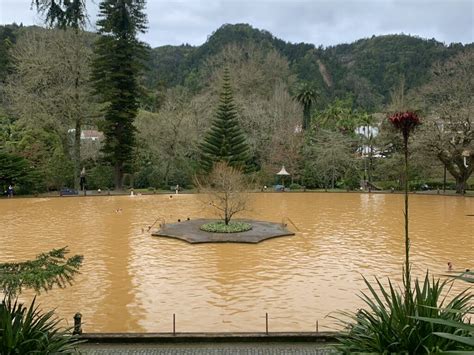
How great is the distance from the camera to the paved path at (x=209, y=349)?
765 centimetres

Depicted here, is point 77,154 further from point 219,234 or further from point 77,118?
point 219,234

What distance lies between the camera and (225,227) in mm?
19594

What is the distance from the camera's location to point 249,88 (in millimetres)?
53625

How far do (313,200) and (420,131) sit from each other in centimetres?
922

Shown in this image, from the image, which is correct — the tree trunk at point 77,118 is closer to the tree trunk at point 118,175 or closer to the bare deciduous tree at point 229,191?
the tree trunk at point 118,175

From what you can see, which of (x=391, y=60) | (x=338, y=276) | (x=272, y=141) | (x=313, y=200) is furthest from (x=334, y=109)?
(x=338, y=276)

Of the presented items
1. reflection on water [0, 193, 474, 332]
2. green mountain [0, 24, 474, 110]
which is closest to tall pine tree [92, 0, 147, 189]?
reflection on water [0, 193, 474, 332]

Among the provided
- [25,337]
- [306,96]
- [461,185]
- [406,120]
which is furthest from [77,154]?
[406,120]

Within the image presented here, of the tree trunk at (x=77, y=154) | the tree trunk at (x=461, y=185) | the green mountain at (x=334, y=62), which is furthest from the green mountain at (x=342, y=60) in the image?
the tree trunk at (x=461, y=185)

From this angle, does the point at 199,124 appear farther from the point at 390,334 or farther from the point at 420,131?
the point at 390,334

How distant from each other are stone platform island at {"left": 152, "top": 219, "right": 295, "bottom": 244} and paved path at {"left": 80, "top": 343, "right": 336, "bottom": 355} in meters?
9.47

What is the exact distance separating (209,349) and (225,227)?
1182cm

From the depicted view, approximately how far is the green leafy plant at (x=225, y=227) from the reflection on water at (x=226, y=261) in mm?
1788

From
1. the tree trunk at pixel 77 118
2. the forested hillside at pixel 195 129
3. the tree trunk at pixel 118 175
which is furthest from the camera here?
the tree trunk at pixel 118 175
